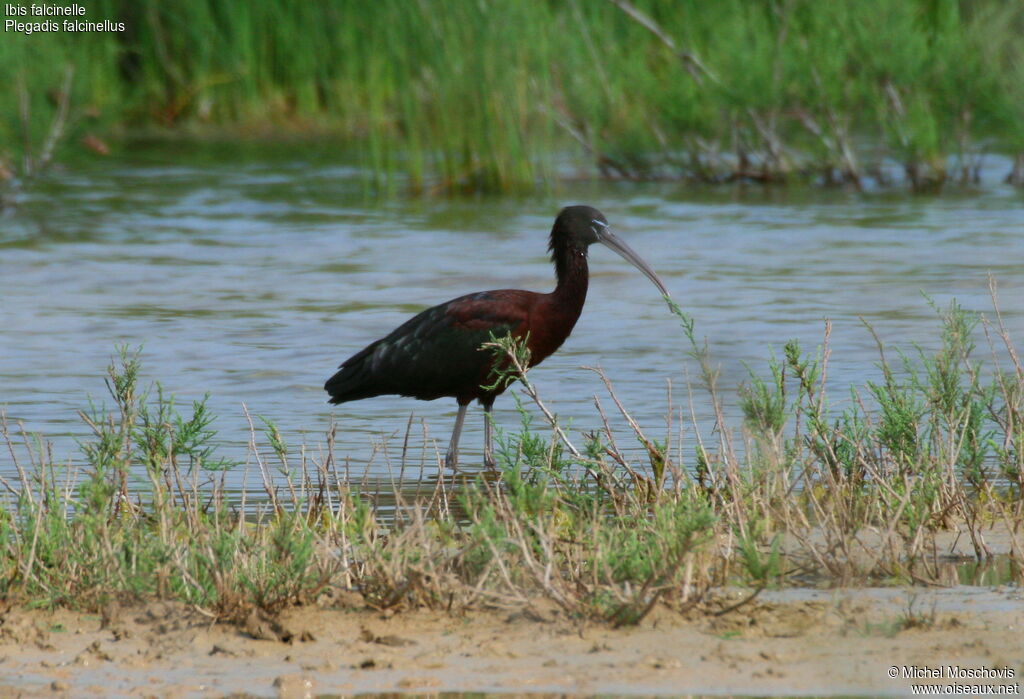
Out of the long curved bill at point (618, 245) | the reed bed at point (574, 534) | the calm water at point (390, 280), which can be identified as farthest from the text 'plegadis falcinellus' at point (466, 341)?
the reed bed at point (574, 534)

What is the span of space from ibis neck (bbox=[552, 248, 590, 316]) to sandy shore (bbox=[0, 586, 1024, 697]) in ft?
10.2

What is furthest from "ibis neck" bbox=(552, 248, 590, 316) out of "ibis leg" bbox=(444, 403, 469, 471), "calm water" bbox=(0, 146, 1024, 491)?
"ibis leg" bbox=(444, 403, 469, 471)

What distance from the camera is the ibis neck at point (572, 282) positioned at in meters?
7.41

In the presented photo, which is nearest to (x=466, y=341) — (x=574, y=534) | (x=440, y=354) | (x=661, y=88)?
(x=440, y=354)

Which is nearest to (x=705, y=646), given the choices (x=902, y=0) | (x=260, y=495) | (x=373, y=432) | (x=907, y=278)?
(x=260, y=495)

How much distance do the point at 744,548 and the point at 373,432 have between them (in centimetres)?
360

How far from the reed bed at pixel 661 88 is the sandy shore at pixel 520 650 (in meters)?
10.9

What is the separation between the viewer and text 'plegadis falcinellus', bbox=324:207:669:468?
24.1 feet

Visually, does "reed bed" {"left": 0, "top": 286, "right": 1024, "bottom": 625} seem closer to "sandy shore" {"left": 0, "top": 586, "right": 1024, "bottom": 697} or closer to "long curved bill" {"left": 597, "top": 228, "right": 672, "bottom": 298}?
"sandy shore" {"left": 0, "top": 586, "right": 1024, "bottom": 697}

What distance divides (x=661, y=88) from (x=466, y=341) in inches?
368

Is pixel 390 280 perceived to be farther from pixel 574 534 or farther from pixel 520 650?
pixel 520 650

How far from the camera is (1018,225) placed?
46.2 feet

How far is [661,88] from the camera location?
53.2 ft

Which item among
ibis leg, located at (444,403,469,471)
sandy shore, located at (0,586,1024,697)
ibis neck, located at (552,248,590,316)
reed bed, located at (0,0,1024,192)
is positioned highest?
reed bed, located at (0,0,1024,192)
